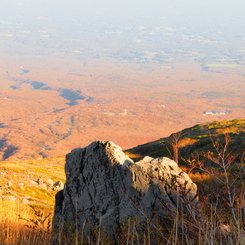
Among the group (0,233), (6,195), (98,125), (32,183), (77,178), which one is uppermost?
(77,178)

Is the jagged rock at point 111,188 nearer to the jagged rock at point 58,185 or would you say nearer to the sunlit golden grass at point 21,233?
the sunlit golden grass at point 21,233

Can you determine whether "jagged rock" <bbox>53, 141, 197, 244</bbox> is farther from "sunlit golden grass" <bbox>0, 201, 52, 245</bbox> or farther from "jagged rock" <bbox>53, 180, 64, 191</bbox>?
"jagged rock" <bbox>53, 180, 64, 191</bbox>

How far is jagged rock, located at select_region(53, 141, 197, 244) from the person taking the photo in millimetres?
9805

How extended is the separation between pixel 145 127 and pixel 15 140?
6624cm

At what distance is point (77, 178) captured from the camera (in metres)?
11.7

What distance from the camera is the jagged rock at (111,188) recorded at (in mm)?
9805

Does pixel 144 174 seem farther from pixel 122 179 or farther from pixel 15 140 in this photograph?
pixel 15 140

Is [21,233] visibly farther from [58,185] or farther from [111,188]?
[58,185]

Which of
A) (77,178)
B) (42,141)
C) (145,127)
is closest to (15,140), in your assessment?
(42,141)

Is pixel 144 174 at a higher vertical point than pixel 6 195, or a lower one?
higher

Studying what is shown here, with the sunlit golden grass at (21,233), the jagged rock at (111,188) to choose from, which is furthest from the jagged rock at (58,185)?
the jagged rock at (111,188)

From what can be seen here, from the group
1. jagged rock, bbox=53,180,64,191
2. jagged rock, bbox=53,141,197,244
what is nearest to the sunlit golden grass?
jagged rock, bbox=53,141,197,244

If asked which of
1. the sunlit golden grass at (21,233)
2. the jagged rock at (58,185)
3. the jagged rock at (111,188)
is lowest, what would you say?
the jagged rock at (58,185)

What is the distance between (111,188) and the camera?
10.7 metres
